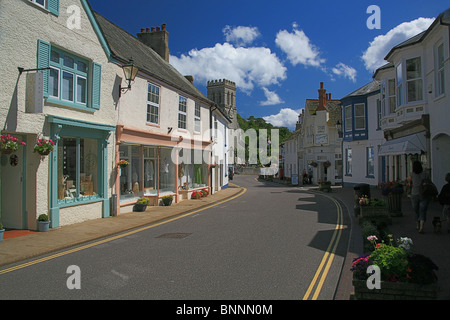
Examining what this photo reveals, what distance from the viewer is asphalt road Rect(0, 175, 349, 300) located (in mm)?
5379

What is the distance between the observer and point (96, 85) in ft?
41.8

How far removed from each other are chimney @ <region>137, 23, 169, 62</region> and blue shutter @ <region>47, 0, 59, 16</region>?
1474 cm

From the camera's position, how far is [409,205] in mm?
15453

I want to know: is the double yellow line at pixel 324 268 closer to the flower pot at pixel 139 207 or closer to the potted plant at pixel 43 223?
the potted plant at pixel 43 223

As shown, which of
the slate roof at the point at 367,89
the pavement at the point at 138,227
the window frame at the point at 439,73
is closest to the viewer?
the pavement at the point at 138,227

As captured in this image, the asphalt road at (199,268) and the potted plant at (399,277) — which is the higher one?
the potted plant at (399,277)

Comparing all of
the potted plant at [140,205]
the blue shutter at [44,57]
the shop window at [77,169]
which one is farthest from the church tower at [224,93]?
the blue shutter at [44,57]

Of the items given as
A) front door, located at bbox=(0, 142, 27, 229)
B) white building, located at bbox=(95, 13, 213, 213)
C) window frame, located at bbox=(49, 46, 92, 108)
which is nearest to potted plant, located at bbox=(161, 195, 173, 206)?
white building, located at bbox=(95, 13, 213, 213)

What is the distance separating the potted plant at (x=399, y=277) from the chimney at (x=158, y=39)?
23.6 meters

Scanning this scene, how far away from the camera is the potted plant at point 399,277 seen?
4.54m

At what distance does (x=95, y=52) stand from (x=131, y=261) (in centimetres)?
881

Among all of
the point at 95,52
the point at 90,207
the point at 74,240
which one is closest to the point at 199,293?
the point at 74,240
